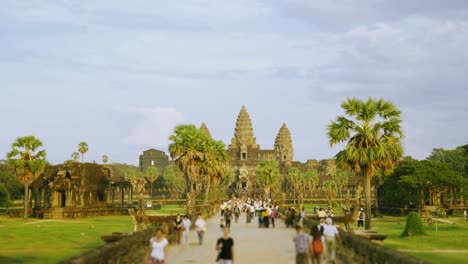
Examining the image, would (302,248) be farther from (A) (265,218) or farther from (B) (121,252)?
(A) (265,218)

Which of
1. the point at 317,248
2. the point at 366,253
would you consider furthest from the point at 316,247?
the point at 366,253

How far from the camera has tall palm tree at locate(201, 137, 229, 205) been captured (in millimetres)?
74669

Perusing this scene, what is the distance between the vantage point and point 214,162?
7744 centimetres

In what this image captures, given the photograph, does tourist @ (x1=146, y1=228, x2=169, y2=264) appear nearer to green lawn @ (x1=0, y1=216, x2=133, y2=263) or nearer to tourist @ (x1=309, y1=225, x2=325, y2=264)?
tourist @ (x1=309, y1=225, x2=325, y2=264)

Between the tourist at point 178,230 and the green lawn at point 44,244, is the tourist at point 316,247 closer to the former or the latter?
the tourist at point 178,230

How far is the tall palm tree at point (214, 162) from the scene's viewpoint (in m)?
74.7

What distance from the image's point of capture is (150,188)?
18525 centimetres

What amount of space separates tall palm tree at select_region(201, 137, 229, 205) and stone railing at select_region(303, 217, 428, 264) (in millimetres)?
49624

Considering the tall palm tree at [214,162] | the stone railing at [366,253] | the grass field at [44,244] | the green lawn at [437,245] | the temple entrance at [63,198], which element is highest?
the tall palm tree at [214,162]

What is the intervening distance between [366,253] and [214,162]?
58044 millimetres

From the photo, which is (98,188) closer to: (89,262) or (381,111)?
(381,111)

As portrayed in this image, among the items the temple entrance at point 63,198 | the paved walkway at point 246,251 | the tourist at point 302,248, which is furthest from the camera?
the temple entrance at point 63,198

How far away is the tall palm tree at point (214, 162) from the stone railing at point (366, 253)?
49.6 meters

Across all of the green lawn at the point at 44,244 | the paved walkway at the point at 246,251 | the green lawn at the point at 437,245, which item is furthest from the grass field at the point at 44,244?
the green lawn at the point at 437,245
